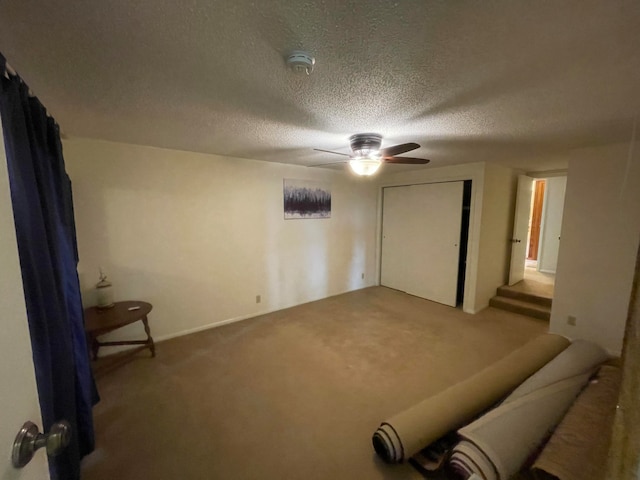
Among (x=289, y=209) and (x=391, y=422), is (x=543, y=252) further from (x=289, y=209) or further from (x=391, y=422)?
(x=391, y=422)

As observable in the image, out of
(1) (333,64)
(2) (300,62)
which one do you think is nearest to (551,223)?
(1) (333,64)

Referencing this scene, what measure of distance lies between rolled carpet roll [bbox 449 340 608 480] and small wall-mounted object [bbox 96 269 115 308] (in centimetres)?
295

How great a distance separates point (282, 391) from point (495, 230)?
Answer: 370 centimetres

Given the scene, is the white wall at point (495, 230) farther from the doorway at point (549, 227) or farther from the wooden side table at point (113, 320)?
the wooden side table at point (113, 320)

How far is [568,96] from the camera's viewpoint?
1514 millimetres

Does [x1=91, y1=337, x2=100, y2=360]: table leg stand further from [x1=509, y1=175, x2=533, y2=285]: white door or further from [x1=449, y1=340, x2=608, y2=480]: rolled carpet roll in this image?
[x1=509, y1=175, x2=533, y2=285]: white door

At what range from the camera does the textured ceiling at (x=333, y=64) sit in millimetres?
895

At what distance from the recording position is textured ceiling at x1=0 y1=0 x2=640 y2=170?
0.89 meters

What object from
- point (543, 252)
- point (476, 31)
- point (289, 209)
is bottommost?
point (543, 252)

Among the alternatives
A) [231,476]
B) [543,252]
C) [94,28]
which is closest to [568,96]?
[94,28]

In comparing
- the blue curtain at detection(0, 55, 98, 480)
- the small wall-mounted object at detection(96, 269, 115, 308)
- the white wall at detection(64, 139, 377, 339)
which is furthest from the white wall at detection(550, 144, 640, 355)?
the small wall-mounted object at detection(96, 269, 115, 308)

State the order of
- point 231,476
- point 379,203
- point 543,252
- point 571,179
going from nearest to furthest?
1. point 231,476
2. point 571,179
3. point 379,203
4. point 543,252

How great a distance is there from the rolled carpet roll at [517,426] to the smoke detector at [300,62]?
77.1 inches

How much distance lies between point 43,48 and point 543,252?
287 inches
